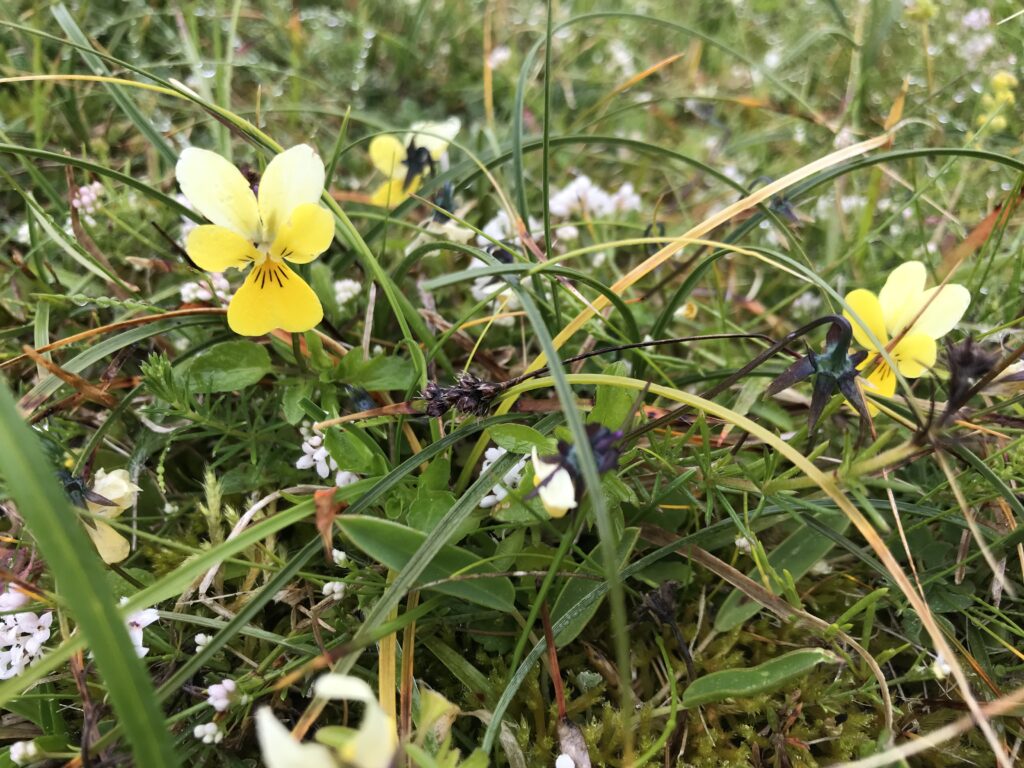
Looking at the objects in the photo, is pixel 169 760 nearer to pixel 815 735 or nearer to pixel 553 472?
pixel 553 472

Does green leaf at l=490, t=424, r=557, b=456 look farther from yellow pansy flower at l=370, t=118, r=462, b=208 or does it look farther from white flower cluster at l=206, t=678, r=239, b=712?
yellow pansy flower at l=370, t=118, r=462, b=208

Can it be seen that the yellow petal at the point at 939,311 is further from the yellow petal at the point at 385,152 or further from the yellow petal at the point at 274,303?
the yellow petal at the point at 385,152

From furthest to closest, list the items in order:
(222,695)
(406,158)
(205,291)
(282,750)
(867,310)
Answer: (406,158) → (205,291) → (867,310) → (222,695) → (282,750)

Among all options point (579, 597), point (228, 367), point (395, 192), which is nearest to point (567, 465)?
point (579, 597)

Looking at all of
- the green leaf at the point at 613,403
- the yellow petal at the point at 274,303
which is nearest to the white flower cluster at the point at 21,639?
the yellow petal at the point at 274,303

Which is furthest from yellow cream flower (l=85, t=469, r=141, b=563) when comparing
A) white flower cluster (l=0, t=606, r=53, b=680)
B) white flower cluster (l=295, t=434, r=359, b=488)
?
white flower cluster (l=295, t=434, r=359, b=488)

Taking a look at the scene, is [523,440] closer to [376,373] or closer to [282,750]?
[376,373]
